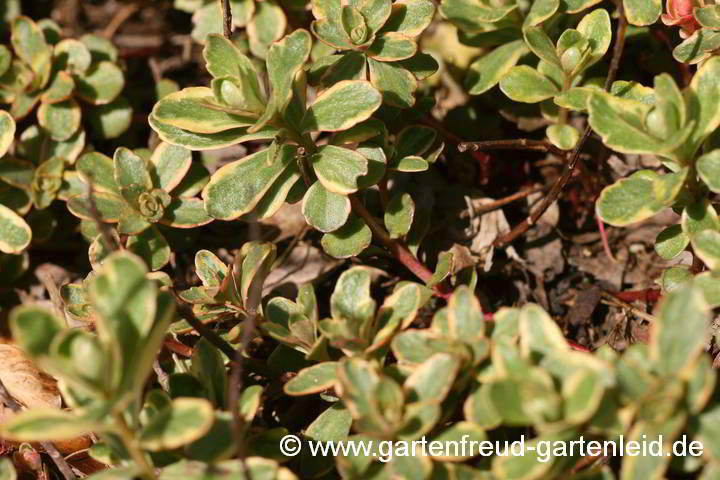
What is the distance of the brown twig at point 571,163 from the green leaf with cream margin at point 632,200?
28 cm

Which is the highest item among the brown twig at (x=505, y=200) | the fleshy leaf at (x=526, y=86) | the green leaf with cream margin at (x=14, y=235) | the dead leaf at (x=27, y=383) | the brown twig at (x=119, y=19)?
the fleshy leaf at (x=526, y=86)

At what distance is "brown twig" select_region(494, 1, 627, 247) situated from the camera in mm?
2621

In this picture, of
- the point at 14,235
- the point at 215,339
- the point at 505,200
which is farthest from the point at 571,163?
the point at 14,235

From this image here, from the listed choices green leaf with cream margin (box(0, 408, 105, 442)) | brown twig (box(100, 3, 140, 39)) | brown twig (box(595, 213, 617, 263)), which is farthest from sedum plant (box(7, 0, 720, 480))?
brown twig (box(100, 3, 140, 39))

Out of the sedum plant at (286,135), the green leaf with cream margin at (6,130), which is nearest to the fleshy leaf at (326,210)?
the sedum plant at (286,135)

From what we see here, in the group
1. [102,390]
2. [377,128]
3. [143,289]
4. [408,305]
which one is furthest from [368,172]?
[102,390]

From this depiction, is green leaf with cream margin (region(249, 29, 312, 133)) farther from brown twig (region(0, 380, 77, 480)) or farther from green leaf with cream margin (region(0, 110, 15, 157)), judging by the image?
brown twig (region(0, 380, 77, 480))

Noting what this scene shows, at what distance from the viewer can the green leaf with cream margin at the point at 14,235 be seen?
2.73m

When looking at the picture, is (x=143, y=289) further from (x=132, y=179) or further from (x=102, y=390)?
(x=132, y=179)

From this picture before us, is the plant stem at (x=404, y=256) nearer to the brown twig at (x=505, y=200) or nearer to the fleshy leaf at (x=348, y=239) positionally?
the fleshy leaf at (x=348, y=239)

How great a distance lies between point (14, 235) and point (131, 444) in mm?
1242

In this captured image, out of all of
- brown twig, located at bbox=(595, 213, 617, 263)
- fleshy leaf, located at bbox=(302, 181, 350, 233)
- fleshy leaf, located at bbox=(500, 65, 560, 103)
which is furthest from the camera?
brown twig, located at bbox=(595, 213, 617, 263)

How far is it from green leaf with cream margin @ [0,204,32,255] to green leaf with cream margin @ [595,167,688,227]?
189 centimetres

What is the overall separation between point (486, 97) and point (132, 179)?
155 centimetres
